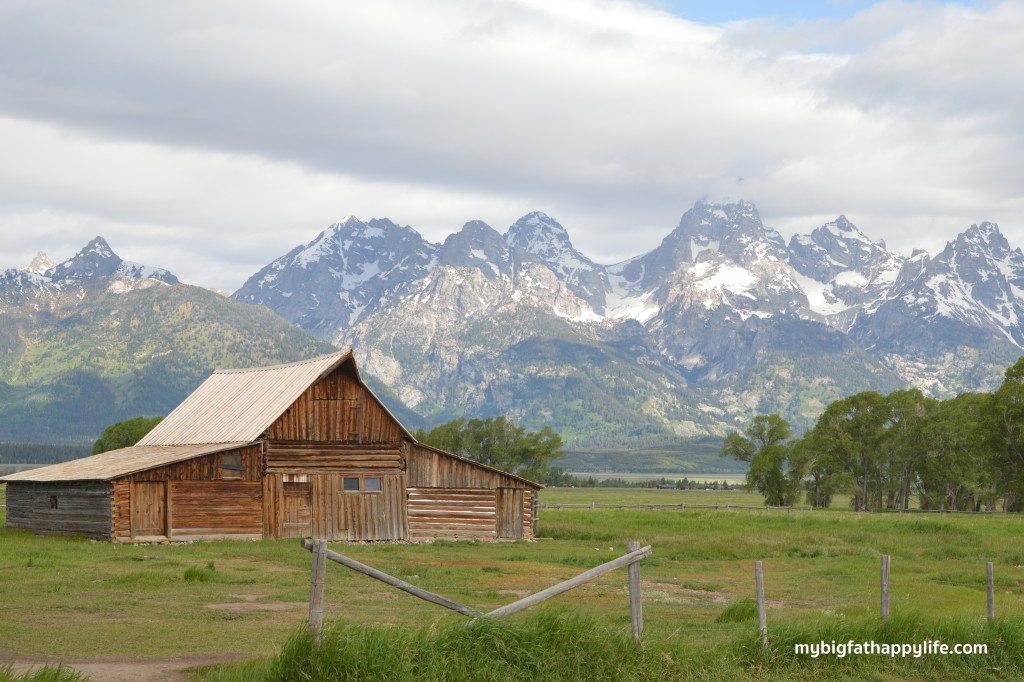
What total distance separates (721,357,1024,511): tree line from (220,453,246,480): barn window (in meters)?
63.3

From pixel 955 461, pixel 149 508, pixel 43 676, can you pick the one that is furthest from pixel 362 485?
pixel 955 461

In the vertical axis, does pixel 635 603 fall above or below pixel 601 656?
above

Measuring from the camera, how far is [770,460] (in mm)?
103188

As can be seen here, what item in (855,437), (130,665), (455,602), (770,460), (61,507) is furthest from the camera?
(855,437)

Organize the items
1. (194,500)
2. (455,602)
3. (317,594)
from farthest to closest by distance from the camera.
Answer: (194,500) < (455,602) < (317,594)

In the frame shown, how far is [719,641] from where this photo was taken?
1870 centimetres

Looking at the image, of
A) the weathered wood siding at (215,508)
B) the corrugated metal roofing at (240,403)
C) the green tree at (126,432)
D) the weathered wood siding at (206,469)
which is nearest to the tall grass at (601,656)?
the weathered wood siding at (206,469)

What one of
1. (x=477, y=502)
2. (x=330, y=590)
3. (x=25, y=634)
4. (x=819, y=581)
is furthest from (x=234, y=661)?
(x=477, y=502)

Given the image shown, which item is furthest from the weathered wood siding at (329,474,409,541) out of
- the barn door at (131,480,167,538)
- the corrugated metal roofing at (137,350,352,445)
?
the barn door at (131,480,167,538)

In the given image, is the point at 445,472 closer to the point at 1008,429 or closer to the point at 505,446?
the point at 1008,429

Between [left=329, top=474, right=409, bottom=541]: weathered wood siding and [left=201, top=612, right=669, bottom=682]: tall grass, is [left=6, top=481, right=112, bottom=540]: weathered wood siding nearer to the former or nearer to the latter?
[left=329, top=474, right=409, bottom=541]: weathered wood siding

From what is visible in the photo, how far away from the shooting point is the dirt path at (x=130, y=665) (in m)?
16.1

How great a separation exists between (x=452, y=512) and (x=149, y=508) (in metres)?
14.9

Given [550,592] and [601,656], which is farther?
[601,656]
